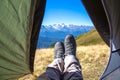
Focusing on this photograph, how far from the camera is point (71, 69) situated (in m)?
4.29

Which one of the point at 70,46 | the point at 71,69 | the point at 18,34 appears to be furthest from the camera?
the point at 70,46

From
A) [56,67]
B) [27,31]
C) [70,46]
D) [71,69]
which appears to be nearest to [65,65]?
[56,67]

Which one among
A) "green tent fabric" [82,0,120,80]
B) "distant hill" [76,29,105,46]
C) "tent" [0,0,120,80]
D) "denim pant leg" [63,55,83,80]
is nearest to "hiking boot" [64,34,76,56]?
"denim pant leg" [63,55,83,80]

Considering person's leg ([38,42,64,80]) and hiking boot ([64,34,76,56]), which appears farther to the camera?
hiking boot ([64,34,76,56])

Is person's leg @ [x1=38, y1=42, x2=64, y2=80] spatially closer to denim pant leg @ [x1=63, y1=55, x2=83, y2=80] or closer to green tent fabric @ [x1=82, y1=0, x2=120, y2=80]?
denim pant leg @ [x1=63, y1=55, x2=83, y2=80]

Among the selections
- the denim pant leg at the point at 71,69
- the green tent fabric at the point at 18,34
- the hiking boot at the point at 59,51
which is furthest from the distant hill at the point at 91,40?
the denim pant leg at the point at 71,69

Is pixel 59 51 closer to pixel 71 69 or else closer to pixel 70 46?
pixel 70 46

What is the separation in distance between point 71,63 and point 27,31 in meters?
0.87

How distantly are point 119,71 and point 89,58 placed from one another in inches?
161

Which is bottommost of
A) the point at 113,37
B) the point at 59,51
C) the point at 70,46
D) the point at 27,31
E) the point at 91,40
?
the point at 91,40

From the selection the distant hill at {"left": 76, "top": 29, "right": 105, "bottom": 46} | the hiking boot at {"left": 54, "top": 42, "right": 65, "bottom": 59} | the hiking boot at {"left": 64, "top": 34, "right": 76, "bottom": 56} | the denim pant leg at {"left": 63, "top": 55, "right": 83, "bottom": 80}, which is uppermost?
the denim pant leg at {"left": 63, "top": 55, "right": 83, "bottom": 80}

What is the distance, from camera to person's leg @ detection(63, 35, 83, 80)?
4.06 meters

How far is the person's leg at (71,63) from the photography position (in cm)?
406

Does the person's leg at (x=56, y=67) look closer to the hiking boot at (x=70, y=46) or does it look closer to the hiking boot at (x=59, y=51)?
the hiking boot at (x=59, y=51)
